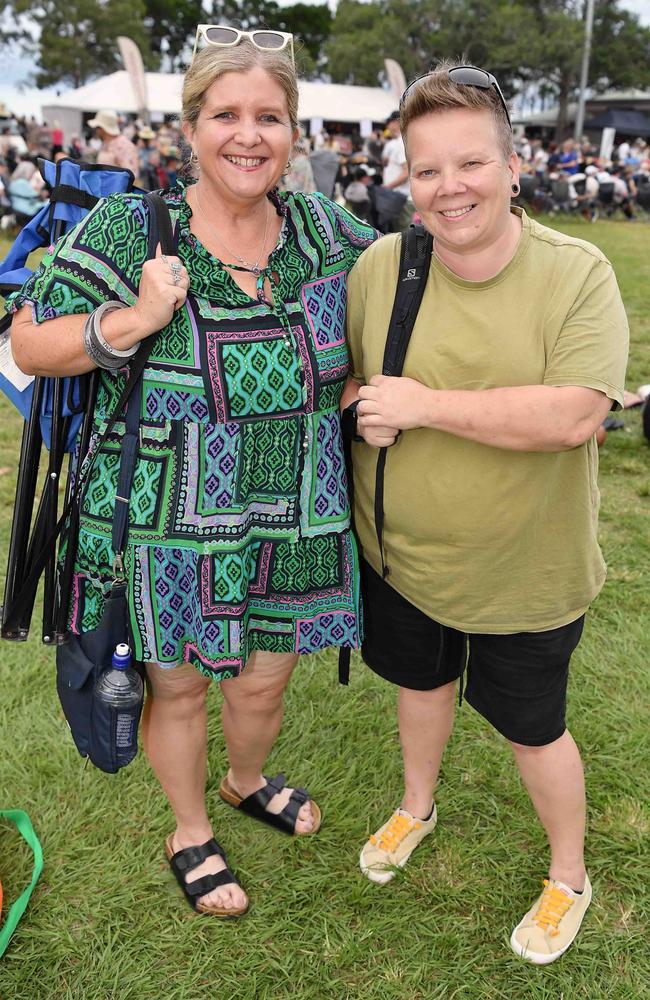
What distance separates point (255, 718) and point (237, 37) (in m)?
1.64

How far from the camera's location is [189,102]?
171 cm

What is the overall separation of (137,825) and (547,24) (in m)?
56.1

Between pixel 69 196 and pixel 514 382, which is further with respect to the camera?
pixel 69 196

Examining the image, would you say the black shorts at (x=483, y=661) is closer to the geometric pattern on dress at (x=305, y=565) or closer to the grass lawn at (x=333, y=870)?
the geometric pattern on dress at (x=305, y=565)

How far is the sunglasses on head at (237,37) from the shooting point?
1659 millimetres

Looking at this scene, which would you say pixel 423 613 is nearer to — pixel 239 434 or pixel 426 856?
pixel 239 434

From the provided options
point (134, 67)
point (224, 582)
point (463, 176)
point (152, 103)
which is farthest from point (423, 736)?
point (152, 103)

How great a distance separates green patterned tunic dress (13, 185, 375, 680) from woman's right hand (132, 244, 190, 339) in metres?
0.08

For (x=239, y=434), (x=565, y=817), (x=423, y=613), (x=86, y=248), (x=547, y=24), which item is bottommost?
(x=565, y=817)

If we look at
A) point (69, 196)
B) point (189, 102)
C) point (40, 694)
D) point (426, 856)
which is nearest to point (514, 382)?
point (189, 102)

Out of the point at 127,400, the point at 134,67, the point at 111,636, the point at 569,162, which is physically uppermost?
the point at 134,67

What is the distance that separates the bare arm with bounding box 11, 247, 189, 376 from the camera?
1602 millimetres

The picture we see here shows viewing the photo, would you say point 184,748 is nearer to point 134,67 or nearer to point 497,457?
point 497,457

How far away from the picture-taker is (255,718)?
2.22 meters
